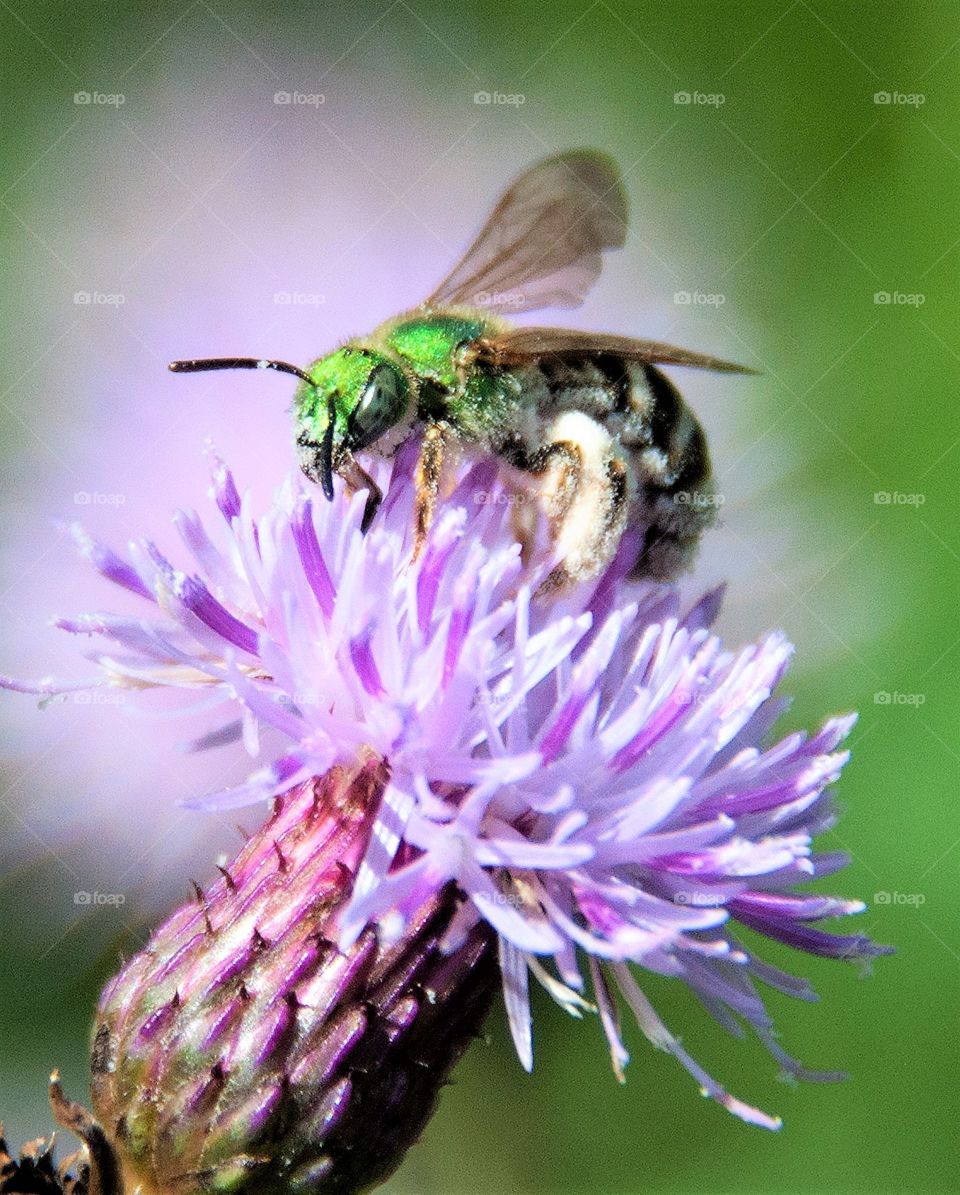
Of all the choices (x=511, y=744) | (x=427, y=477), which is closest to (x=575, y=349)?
(x=427, y=477)

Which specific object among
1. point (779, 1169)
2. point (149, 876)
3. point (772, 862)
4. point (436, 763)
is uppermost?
point (772, 862)

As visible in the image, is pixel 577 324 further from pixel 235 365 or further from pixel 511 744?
pixel 511 744

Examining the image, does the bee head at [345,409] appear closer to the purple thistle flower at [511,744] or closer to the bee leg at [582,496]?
the purple thistle flower at [511,744]

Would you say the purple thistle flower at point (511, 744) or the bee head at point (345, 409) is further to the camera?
the bee head at point (345, 409)

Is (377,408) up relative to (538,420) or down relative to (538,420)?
down

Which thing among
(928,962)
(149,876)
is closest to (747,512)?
(928,962)

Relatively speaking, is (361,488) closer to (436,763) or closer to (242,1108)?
(436,763)

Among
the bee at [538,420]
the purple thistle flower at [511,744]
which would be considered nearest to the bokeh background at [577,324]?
the bee at [538,420]
